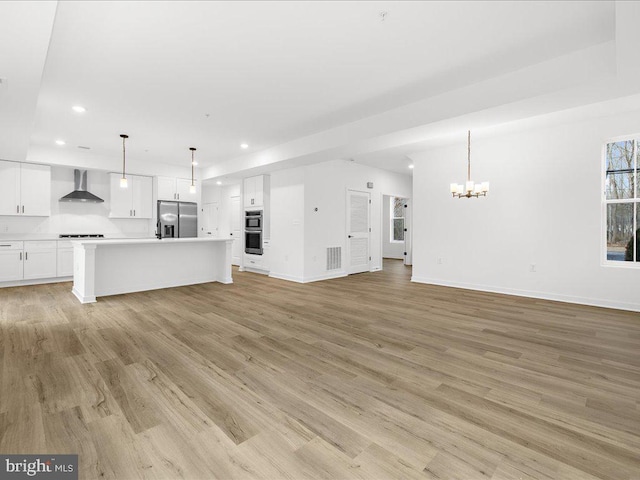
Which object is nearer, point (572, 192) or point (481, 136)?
point (572, 192)

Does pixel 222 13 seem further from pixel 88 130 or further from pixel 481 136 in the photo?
pixel 481 136

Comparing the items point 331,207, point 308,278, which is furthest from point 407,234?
point 308,278

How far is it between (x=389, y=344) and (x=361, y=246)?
5.19 m

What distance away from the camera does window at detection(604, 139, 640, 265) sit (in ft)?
15.7

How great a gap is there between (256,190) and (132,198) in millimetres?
3077

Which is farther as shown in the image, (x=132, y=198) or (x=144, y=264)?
(x=132, y=198)

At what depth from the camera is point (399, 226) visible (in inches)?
478

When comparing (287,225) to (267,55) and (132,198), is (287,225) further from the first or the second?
(267,55)

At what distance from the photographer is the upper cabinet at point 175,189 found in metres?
Answer: 8.23

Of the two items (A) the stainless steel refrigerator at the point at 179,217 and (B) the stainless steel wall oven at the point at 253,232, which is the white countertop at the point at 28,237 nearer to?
(A) the stainless steel refrigerator at the point at 179,217

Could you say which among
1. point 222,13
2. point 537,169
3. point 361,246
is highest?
point 222,13

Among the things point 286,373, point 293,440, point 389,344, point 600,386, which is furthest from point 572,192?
point 293,440

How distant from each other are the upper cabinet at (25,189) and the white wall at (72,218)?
0.37m

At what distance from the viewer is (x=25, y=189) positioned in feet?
21.6
